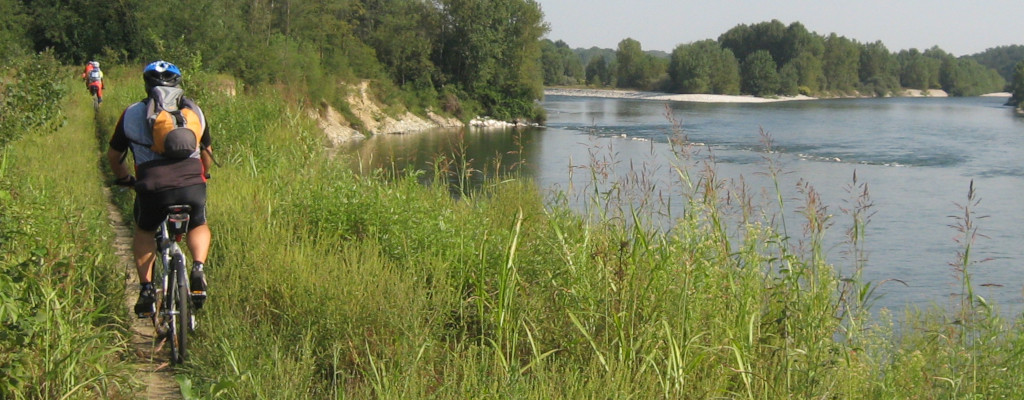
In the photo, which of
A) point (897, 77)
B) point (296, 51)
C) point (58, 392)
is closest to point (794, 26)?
point (897, 77)

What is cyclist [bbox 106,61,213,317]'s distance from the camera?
4.52 m

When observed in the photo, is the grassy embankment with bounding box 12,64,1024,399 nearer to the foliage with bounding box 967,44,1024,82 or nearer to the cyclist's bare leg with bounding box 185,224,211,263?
the cyclist's bare leg with bounding box 185,224,211,263

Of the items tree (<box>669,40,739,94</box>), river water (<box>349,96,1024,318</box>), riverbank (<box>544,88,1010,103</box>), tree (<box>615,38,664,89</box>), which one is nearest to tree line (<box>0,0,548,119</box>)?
river water (<box>349,96,1024,318</box>)

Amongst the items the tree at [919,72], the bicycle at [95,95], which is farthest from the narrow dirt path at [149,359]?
the tree at [919,72]

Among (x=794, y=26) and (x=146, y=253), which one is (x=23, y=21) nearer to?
(x=146, y=253)

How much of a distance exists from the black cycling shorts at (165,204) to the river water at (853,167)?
248cm

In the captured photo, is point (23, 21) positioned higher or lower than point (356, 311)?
higher

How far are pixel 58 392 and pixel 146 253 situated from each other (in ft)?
3.70

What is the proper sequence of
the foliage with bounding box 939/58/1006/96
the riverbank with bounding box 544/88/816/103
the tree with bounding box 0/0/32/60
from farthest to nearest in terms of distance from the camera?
the foliage with bounding box 939/58/1006/96
the riverbank with bounding box 544/88/816/103
the tree with bounding box 0/0/32/60

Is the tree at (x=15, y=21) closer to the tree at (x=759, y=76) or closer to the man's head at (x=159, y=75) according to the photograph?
the man's head at (x=159, y=75)

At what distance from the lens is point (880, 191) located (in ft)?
75.3

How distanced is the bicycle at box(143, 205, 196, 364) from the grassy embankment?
129 mm

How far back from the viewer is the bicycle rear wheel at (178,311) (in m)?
4.51

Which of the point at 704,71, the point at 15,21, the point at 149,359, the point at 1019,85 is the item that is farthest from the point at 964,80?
the point at 149,359
